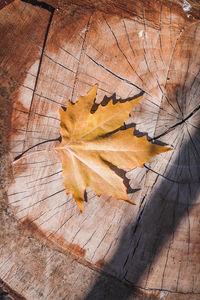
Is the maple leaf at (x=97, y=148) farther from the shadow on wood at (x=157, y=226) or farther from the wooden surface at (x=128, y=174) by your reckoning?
the shadow on wood at (x=157, y=226)

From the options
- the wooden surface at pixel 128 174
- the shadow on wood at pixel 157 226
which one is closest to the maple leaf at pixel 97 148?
the wooden surface at pixel 128 174

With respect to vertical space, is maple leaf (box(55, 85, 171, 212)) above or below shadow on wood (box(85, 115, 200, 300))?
above

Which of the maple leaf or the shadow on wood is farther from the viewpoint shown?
the shadow on wood

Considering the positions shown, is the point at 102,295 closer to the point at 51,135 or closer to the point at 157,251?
the point at 157,251

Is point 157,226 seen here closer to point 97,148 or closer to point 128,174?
point 128,174

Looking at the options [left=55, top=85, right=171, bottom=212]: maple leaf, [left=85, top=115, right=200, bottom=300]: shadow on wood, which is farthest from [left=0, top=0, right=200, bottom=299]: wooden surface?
[left=55, top=85, right=171, bottom=212]: maple leaf

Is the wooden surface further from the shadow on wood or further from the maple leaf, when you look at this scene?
the maple leaf
